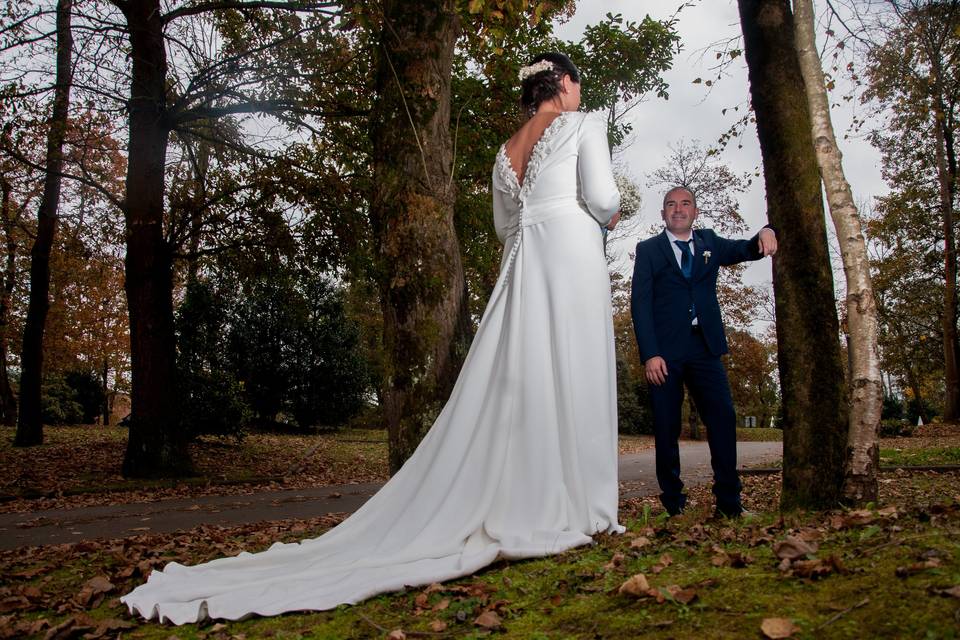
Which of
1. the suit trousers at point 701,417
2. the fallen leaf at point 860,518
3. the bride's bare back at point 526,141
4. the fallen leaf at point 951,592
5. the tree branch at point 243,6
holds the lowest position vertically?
the fallen leaf at point 951,592

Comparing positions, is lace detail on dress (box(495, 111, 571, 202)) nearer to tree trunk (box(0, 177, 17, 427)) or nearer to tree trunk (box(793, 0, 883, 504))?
tree trunk (box(793, 0, 883, 504))

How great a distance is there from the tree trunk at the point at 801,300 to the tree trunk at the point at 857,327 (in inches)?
4.3

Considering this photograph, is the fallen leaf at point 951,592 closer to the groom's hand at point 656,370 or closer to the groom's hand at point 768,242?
the groom's hand at point 656,370

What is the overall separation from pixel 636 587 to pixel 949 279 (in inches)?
973

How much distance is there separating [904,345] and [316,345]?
20.2 metres

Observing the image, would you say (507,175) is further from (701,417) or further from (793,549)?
(793,549)

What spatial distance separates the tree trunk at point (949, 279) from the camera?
2322 cm

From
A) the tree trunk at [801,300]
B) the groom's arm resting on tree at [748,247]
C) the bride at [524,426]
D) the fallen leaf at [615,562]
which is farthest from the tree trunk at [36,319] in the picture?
the fallen leaf at [615,562]

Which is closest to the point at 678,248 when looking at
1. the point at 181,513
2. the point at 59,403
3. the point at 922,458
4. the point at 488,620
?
the point at 488,620

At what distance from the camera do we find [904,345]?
2578cm

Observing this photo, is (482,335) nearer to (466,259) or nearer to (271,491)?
(271,491)

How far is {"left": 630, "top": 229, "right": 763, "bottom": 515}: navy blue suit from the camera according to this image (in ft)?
16.4

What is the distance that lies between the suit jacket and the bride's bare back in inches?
38.2

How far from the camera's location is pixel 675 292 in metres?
A: 5.14
